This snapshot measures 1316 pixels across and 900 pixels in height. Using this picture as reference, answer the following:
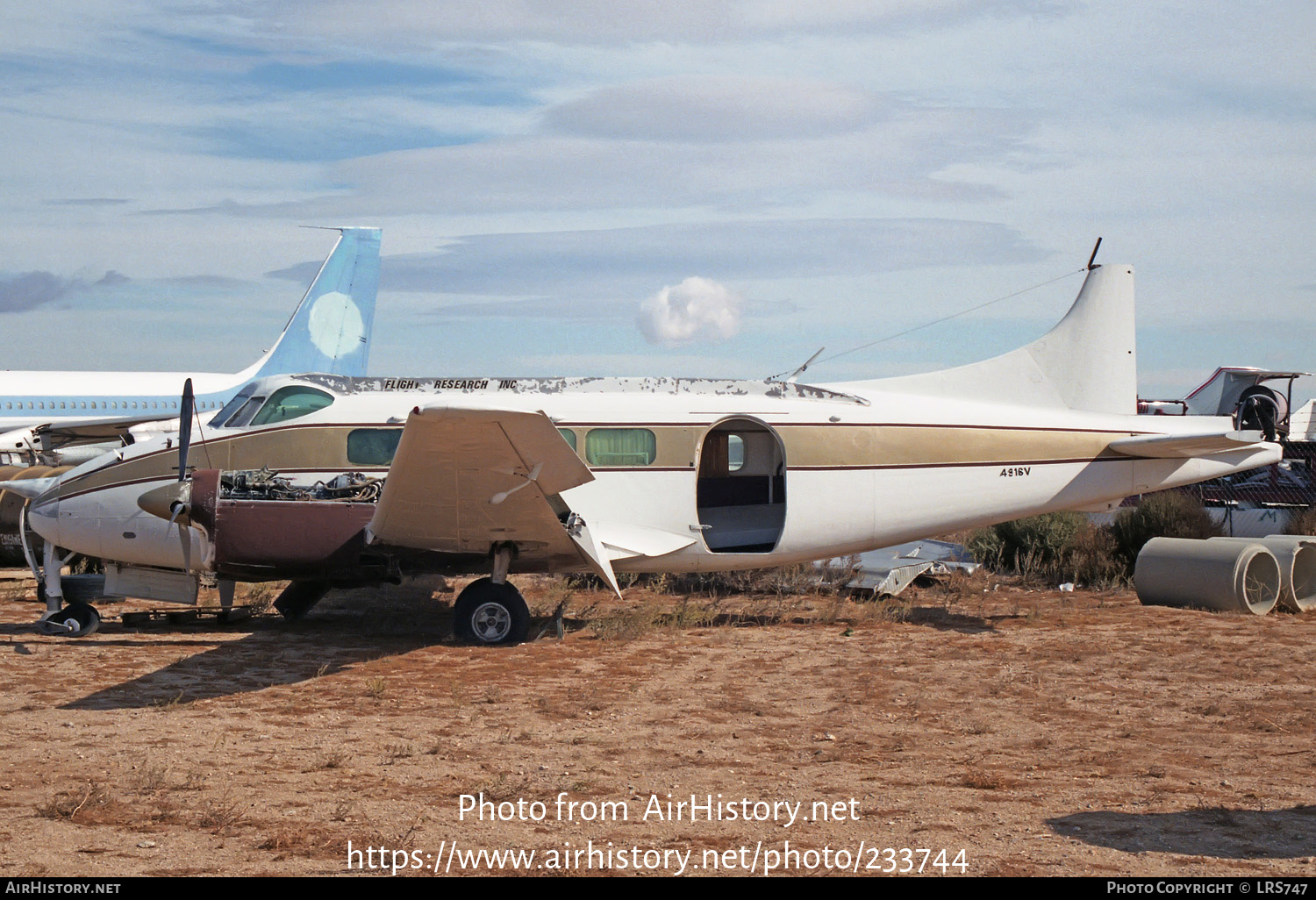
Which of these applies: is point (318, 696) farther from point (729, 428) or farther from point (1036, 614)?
point (1036, 614)

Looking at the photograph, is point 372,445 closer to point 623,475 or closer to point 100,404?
point 623,475

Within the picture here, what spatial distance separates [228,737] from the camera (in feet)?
27.2

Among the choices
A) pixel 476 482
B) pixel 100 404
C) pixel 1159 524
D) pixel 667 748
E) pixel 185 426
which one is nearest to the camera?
pixel 667 748

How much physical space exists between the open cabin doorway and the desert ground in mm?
1467

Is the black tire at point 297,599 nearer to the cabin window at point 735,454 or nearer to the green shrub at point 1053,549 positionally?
the cabin window at point 735,454

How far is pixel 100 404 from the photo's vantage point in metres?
38.3

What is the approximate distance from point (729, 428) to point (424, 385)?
3.89 meters

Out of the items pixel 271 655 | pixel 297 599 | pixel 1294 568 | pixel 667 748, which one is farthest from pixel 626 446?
pixel 1294 568

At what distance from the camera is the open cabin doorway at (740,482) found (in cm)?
1470

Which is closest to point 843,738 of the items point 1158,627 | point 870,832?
point 870,832

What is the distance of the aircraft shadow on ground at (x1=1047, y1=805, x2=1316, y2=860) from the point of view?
5789mm

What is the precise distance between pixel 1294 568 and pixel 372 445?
1262cm

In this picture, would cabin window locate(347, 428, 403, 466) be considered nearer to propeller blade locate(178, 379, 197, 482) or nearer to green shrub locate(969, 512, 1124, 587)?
propeller blade locate(178, 379, 197, 482)

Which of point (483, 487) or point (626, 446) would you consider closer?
point (483, 487)
